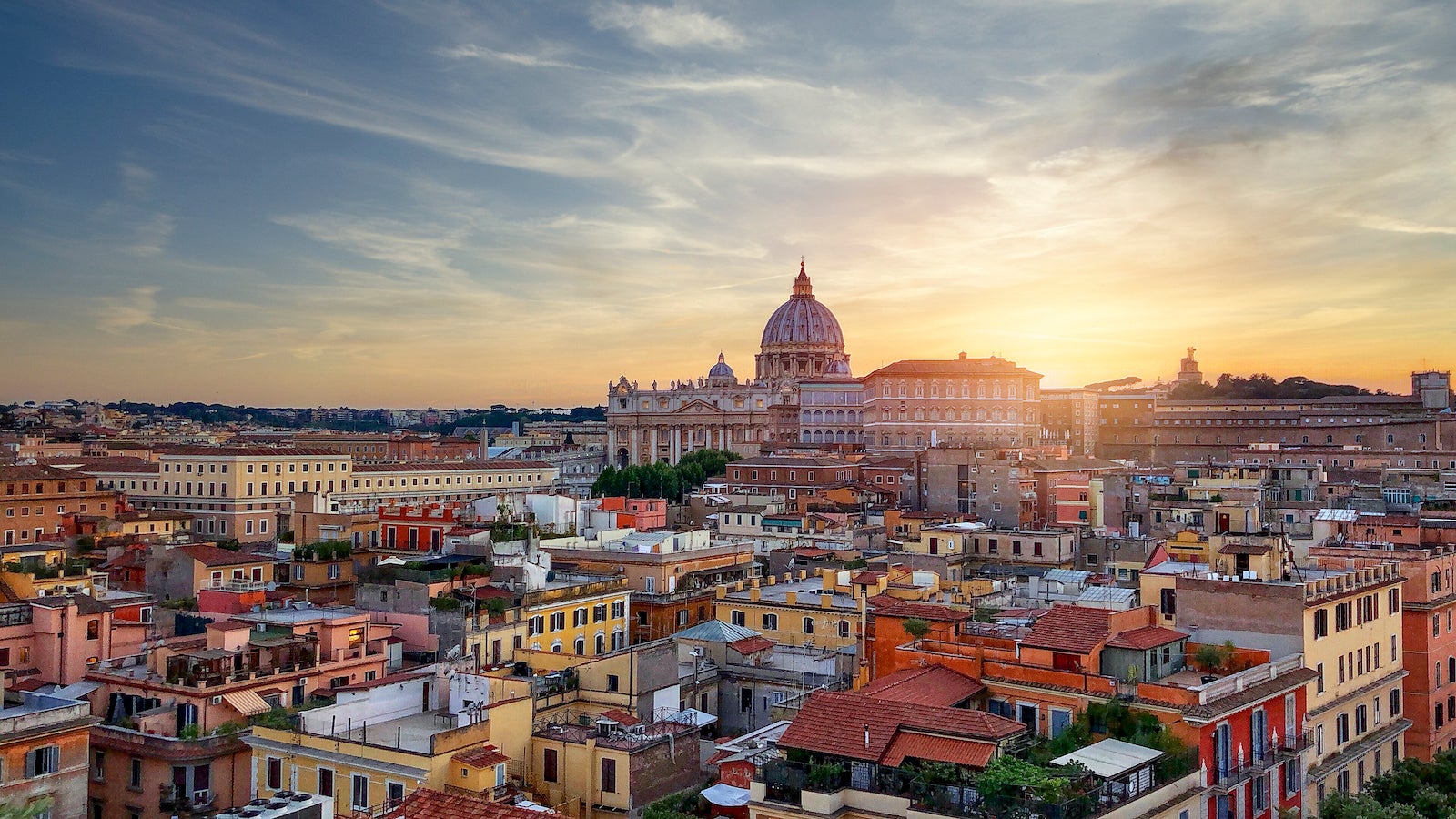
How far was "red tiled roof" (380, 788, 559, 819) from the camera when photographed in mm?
12716

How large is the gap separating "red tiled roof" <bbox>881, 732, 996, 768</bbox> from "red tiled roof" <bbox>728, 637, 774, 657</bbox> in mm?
10620

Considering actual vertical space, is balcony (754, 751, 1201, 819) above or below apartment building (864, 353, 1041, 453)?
below

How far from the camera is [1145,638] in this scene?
52.5 ft

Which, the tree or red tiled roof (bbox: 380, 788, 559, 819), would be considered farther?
the tree

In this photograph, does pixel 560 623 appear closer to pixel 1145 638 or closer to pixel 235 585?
pixel 235 585

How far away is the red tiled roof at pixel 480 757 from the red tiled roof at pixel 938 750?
5.72 m

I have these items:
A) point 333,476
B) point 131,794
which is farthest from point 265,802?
point 333,476

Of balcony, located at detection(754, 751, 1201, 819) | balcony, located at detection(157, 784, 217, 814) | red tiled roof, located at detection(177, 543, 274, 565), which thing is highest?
red tiled roof, located at detection(177, 543, 274, 565)

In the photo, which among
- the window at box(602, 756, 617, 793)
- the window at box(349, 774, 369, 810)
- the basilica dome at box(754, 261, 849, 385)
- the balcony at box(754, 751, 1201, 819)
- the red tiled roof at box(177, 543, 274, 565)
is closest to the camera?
the balcony at box(754, 751, 1201, 819)

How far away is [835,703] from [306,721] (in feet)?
26.1

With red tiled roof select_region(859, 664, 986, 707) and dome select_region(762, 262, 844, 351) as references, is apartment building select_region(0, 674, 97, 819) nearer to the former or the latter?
red tiled roof select_region(859, 664, 986, 707)

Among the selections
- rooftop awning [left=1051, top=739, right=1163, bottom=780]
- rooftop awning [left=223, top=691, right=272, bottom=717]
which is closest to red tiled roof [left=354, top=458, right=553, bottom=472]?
rooftop awning [left=223, top=691, right=272, bottom=717]

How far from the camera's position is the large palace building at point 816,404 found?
96188 millimetres

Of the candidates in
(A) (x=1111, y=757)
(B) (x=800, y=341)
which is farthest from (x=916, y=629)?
(B) (x=800, y=341)
